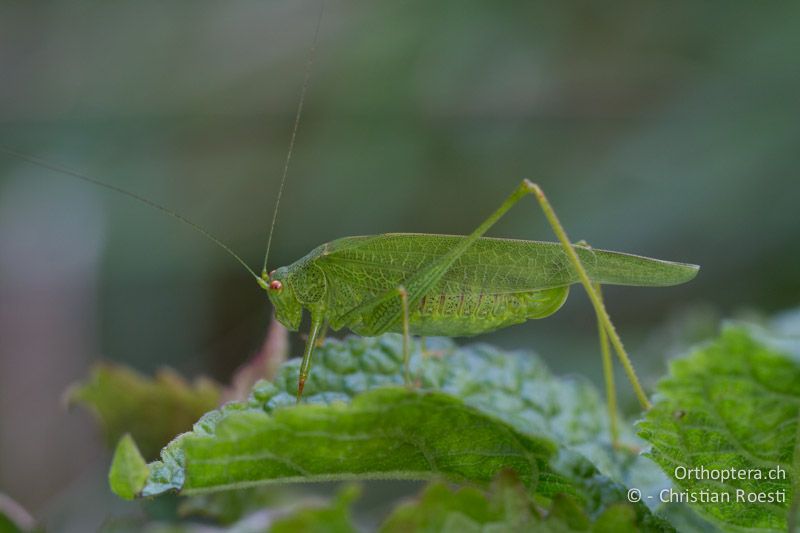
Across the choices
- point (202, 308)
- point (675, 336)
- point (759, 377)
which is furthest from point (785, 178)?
point (202, 308)

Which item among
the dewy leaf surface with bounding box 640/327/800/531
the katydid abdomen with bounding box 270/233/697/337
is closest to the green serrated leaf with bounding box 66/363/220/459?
the katydid abdomen with bounding box 270/233/697/337

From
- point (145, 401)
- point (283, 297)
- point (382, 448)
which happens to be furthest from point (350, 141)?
point (382, 448)

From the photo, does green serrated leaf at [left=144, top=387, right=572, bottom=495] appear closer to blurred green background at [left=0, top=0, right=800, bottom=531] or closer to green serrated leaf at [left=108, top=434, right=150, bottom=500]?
green serrated leaf at [left=108, top=434, right=150, bottom=500]

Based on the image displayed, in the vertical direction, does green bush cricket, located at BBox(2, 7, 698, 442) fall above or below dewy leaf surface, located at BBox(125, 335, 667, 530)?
above

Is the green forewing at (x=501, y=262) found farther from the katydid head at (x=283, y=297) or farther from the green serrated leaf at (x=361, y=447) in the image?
the green serrated leaf at (x=361, y=447)

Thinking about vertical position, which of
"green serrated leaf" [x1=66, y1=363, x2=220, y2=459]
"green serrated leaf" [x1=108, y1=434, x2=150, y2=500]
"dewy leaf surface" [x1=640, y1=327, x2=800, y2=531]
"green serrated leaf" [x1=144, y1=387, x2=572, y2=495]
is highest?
"dewy leaf surface" [x1=640, y1=327, x2=800, y2=531]

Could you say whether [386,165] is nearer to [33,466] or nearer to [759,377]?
[33,466]
